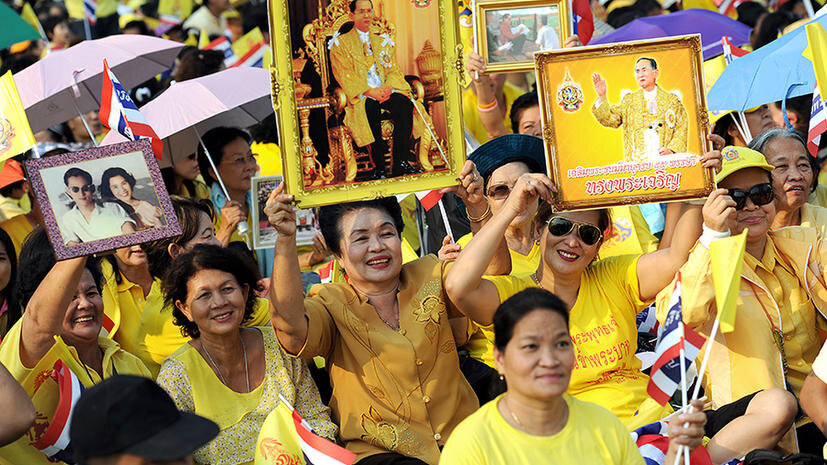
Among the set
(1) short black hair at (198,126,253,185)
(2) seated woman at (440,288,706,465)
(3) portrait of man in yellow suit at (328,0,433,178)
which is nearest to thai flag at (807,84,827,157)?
(3) portrait of man in yellow suit at (328,0,433,178)

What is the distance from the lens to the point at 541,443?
3512 mm

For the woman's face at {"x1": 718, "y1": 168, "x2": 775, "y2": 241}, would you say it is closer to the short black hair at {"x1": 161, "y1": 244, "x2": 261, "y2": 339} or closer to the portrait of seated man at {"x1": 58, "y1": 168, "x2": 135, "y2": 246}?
the short black hair at {"x1": 161, "y1": 244, "x2": 261, "y2": 339}

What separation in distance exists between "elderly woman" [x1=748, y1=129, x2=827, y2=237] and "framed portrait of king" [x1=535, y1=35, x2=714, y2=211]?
4.73 ft

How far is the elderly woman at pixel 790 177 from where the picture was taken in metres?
5.64

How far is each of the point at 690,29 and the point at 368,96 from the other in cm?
502

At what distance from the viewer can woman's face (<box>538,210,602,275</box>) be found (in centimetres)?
465

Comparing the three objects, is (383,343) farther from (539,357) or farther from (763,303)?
(763,303)

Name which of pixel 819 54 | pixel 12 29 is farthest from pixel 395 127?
pixel 12 29

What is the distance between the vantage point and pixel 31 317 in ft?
13.7

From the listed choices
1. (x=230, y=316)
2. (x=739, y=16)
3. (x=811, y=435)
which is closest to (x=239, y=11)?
(x=739, y=16)

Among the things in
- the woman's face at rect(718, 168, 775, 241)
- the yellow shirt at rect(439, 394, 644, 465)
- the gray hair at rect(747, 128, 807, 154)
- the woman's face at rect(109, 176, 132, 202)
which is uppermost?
the woman's face at rect(109, 176, 132, 202)

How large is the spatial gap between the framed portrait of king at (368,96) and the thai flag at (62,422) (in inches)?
48.9

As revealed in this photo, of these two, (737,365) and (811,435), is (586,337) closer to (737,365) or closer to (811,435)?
(737,365)

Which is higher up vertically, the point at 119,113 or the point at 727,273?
the point at 119,113
